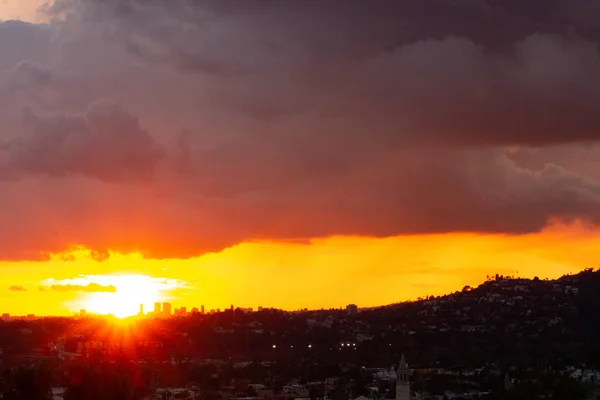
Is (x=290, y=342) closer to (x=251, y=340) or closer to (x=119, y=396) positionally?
(x=251, y=340)

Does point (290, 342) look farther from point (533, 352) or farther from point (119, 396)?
point (119, 396)

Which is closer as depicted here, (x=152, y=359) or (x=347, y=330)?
(x=152, y=359)

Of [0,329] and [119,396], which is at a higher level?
[0,329]

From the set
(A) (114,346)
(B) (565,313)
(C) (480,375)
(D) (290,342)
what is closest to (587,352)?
(C) (480,375)

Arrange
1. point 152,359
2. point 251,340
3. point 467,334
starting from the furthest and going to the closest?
point 251,340 → point 467,334 → point 152,359

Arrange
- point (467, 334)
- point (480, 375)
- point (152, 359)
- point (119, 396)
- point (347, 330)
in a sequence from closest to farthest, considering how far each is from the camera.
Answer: point (119, 396), point (480, 375), point (152, 359), point (467, 334), point (347, 330)

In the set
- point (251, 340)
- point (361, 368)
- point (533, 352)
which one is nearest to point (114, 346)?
point (251, 340)

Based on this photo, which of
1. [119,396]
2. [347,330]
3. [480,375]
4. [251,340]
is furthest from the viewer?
[347,330]

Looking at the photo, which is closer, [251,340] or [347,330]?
[251,340]

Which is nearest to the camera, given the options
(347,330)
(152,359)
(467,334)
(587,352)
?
(587,352)
